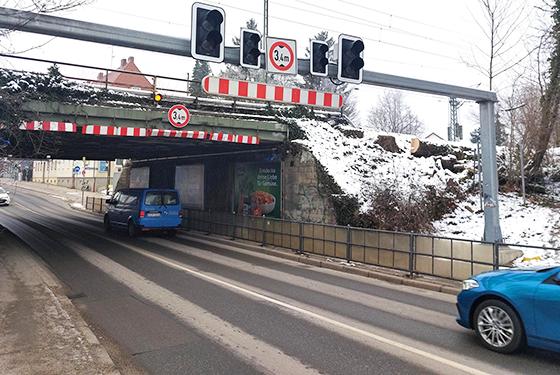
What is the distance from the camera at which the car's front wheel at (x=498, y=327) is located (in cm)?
505

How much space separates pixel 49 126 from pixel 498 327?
12614 mm

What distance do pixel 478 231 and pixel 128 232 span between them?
1353 centimetres

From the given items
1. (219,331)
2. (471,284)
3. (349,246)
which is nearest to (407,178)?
(349,246)

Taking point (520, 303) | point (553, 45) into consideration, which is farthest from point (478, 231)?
point (520, 303)

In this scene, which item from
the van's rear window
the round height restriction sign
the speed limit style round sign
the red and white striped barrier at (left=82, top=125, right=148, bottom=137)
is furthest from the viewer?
the van's rear window

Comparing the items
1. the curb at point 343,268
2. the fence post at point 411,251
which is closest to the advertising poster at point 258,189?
the curb at point 343,268

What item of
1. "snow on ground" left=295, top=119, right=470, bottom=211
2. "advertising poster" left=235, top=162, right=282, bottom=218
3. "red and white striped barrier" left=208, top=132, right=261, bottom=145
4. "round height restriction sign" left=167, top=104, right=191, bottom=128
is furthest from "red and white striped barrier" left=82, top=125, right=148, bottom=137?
"snow on ground" left=295, top=119, right=470, bottom=211

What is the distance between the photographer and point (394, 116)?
6125 cm

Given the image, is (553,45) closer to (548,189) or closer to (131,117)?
(548,189)

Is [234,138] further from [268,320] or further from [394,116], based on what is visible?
[394,116]

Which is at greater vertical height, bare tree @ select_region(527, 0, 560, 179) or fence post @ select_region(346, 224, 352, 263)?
bare tree @ select_region(527, 0, 560, 179)

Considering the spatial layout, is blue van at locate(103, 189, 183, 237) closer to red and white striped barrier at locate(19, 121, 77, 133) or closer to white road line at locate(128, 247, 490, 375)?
red and white striped barrier at locate(19, 121, 77, 133)

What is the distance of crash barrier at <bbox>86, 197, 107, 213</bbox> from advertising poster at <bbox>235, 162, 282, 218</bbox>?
1520 centimetres

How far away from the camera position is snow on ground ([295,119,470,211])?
16.3 metres
